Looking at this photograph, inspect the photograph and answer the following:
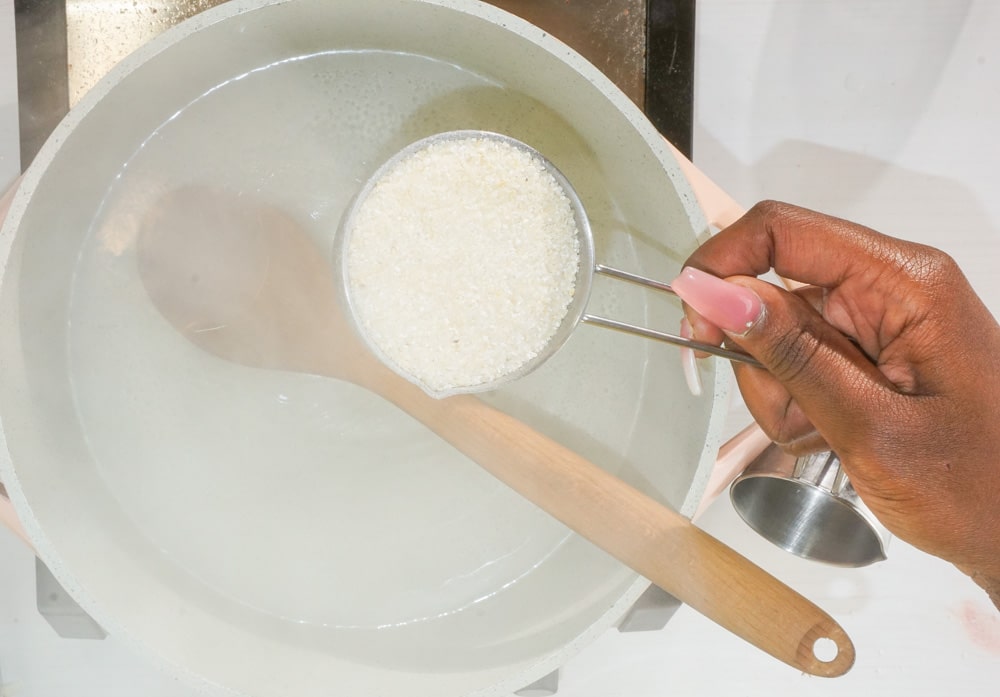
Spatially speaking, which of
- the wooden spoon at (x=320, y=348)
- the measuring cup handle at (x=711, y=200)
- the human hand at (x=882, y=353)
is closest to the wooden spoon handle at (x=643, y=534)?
the wooden spoon at (x=320, y=348)

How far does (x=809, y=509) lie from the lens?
2.29 feet

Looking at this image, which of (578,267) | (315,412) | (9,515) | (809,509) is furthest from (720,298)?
(9,515)

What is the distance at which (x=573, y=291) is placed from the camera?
2.07ft

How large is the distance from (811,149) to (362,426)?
550mm

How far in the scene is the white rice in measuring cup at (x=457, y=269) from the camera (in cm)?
61

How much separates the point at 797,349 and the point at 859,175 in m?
0.42

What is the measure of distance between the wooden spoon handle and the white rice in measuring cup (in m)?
0.06

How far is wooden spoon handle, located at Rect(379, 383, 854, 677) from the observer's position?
546 millimetres

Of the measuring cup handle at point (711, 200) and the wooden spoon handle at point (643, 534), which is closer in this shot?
the wooden spoon handle at point (643, 534)

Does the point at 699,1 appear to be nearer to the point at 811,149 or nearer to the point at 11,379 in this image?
the point at 811,149

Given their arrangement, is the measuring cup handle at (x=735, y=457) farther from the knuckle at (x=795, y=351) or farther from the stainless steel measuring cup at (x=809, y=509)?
the knuckle at (x=795, y=351)

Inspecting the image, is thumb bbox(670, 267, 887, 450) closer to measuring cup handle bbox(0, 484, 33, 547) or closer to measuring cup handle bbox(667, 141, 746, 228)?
measuring cup handle bbox(667, 141, 746, 228)

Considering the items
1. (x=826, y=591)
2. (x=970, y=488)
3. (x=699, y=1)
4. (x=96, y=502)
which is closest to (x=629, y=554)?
(x=970, y=488)

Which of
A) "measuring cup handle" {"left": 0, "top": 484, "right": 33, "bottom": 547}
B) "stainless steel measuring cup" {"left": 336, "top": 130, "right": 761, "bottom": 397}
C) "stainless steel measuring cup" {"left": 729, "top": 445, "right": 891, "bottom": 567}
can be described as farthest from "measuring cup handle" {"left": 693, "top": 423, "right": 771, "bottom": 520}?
"measuring cup handle" {"left": 0, "top": 484, "right": 33, "bottom": 547}
